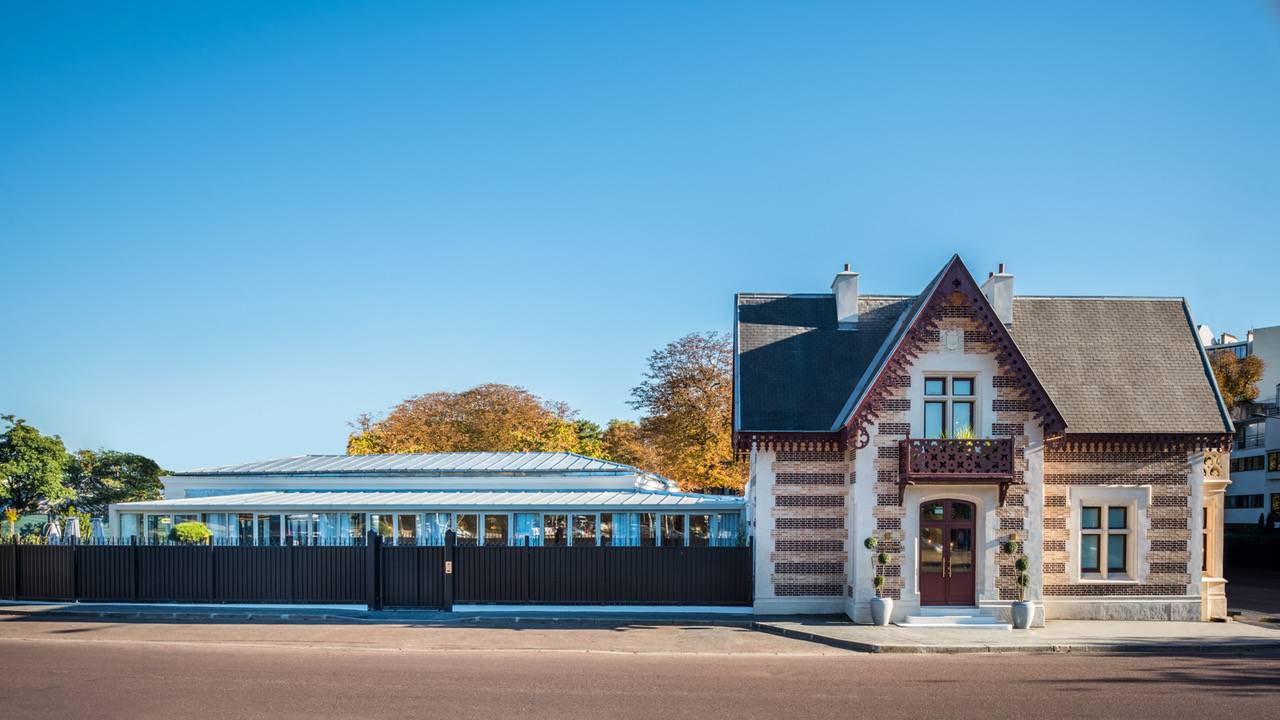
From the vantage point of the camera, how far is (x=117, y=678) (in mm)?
13500

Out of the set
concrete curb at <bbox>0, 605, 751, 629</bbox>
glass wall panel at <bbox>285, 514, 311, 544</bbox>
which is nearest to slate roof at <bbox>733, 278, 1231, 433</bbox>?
concrete curb at <bbox>0, 605, 751, 629</bbox>

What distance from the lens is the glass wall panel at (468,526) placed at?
25656mm

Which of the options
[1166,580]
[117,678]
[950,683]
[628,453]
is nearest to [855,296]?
[1166,580]

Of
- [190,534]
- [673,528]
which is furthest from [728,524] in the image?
[190,534]

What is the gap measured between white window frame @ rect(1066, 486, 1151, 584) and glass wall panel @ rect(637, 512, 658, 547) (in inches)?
444

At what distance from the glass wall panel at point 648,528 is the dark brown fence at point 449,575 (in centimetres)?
456

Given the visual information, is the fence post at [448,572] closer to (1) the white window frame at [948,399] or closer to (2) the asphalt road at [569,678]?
(2) the asphalt road at [569,678]

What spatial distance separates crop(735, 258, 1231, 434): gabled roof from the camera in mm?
20172

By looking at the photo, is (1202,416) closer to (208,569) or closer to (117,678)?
(117,678)

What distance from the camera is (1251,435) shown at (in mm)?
50031

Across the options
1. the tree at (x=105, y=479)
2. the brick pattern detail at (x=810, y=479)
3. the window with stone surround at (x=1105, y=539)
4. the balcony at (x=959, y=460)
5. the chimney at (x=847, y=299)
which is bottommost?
the tree at (x=105, y=479)

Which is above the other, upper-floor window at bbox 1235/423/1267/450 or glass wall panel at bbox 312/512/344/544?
upper-floor window at bbox 1235/423/1267/450

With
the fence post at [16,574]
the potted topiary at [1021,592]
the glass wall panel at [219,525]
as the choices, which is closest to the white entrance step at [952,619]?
the potted topiary at [1021,592]

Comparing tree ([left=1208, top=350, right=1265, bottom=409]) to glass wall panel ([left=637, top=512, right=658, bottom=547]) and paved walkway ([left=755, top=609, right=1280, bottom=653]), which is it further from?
glass wall panel ([left=637, top=512, right=658, bottom=547])
